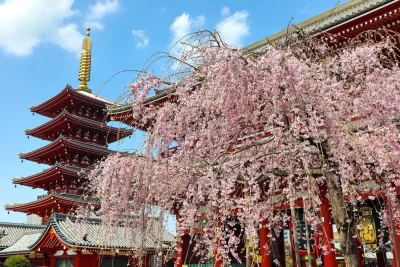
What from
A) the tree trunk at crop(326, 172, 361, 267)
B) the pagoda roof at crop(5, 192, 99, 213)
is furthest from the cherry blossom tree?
Answer: the pagoda roof at crop(5, 192, 99, 213)

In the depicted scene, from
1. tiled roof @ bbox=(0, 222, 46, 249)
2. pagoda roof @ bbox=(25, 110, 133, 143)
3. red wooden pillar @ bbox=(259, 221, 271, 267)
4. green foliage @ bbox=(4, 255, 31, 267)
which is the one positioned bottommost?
green foliage @ bbox=(4, 255, 31, 267)

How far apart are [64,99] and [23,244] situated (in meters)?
10.3

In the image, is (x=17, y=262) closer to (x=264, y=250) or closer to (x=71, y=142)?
(x=71, y=142)

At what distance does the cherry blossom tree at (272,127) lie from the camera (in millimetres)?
5266

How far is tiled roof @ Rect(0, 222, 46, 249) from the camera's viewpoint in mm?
25469

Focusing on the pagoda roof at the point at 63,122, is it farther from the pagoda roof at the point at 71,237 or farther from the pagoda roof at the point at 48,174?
the pagoda roof at the point at 71,237

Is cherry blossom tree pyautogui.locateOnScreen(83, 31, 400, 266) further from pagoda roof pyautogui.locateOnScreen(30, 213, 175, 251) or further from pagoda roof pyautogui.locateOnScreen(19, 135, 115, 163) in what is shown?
pagoda roof pyautogui.locateOnScreen(19, 135, 115, 163)

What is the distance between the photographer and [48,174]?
24766mm

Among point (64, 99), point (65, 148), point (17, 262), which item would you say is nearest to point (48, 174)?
point (65, 148)

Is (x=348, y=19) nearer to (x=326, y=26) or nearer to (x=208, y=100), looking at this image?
(x=326, y=26)

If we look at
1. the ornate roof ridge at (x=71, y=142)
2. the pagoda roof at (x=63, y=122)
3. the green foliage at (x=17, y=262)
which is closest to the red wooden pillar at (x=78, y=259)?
the green foliage at (x=17, y=262)

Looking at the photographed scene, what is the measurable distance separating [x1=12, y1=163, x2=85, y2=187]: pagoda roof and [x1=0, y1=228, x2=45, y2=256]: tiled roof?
12.3 feet

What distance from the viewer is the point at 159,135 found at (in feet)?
20.3

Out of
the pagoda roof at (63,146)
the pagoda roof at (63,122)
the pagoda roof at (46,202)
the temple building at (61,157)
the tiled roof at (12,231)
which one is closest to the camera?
the pagoda roof at (46,202)
